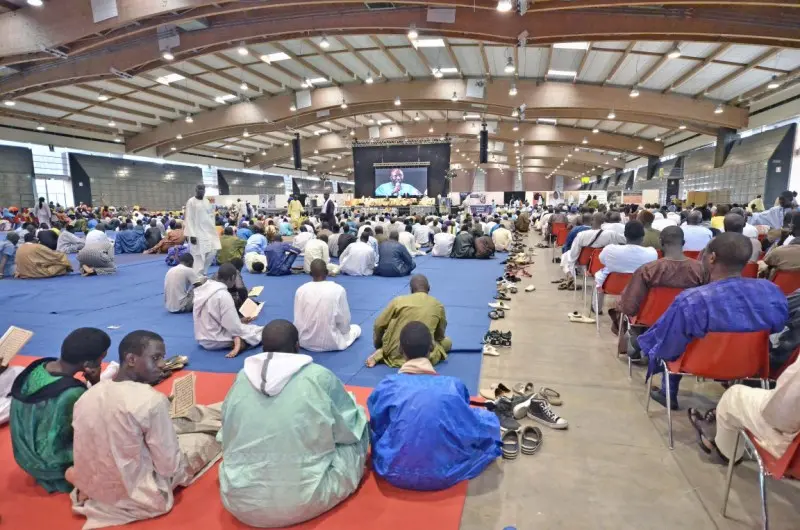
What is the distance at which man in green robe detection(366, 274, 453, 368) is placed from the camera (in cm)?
364

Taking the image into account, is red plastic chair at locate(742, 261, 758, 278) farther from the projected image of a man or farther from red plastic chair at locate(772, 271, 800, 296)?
the projected image of a man

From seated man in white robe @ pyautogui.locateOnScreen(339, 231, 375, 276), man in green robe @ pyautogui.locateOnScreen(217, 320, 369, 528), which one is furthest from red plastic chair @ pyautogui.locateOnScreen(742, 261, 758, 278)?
seated man in white robe @ pyautogui.locateOnScreen(339, 231, 375, 276)

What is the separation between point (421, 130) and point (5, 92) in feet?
58.9

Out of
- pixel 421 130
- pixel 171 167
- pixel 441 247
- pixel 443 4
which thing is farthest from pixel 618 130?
pixel 171 167

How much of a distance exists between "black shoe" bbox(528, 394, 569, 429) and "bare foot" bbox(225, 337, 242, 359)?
9.19ft

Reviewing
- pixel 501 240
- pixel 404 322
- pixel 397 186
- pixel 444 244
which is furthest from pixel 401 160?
pixel 404 322

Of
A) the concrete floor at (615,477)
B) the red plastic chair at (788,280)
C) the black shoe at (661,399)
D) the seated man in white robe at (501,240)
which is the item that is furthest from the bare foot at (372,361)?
the seated man in white robe at (501,240)

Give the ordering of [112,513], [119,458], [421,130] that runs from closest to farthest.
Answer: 1. [119,458]
2. [112,513]
3. [421,130]

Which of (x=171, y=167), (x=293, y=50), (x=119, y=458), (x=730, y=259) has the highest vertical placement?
(x=293, y=50)

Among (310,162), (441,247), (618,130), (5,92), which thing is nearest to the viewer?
(441,247)

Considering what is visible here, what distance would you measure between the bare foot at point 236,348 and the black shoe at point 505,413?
251 centimetres

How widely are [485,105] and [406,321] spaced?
49.6ft

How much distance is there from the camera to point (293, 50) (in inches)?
538

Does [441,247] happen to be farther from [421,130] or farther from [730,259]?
[421,130]
